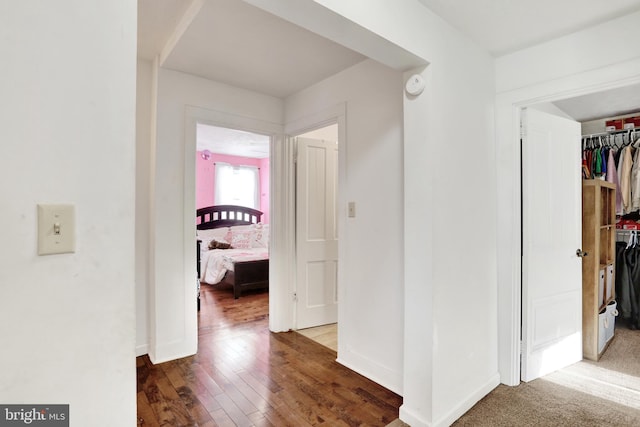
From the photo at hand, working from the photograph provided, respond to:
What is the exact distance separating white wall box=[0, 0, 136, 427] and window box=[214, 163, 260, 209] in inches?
234

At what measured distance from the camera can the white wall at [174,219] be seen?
2.59 meters

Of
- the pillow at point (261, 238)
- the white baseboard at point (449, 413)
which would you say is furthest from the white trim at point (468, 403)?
the pillow at point (261, 238)

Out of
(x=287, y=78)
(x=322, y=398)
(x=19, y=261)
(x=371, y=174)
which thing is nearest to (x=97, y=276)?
(x=19, y=261)

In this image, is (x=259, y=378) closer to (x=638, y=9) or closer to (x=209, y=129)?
(x=638, y=9)

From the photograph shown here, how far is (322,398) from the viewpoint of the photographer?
2100 millimetres

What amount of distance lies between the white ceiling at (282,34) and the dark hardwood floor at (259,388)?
2378mm

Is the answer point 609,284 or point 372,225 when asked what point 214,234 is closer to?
point 372,225

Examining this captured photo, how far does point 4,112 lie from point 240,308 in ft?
12.2

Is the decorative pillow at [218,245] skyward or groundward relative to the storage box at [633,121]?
groundward

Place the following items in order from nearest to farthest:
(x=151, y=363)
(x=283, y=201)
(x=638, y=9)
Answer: (x=638, y=9)
(x=151, y=363)
(x=283, y=201)

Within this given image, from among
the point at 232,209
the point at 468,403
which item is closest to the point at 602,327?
the point at 468,403

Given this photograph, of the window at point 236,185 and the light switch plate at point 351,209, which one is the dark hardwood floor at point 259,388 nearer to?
the light switch plate at point 351,209

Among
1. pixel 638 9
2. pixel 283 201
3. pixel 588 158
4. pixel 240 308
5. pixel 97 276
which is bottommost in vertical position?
pixel 240 308

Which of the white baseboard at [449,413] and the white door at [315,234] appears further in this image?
the white door at [315,234]
